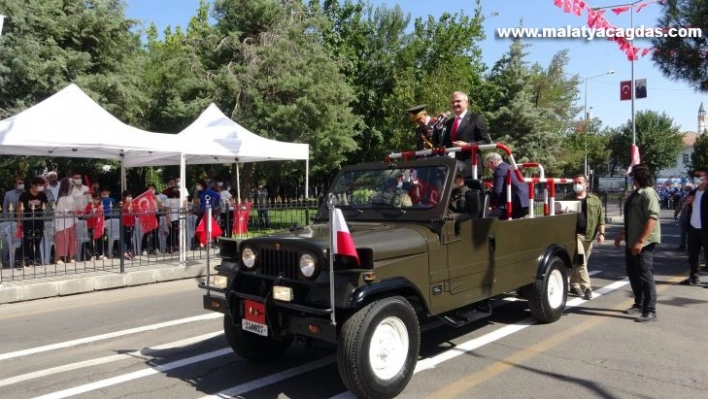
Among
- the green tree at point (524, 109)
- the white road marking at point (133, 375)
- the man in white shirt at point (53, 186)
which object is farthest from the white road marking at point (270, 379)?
the green tree at point (524, 109)

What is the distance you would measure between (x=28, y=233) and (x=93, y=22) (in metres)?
12.7

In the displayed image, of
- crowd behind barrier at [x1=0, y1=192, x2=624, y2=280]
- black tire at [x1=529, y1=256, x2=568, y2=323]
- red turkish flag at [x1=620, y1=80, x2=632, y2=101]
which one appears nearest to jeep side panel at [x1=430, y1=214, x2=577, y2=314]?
black tire at [x1=529, y1=256, x2=568, y2=323]

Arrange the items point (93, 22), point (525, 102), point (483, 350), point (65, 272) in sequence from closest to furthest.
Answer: point (483, 350) → point (65, 272) → point (93, 22) → point (525, 102)

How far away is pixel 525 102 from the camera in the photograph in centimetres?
3172

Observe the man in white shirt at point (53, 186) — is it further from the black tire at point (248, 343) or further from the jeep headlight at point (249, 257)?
the jeep headlight at point (249, 257)

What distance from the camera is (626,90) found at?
95.2ft

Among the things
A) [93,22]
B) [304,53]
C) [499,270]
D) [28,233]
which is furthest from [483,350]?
[93,22]

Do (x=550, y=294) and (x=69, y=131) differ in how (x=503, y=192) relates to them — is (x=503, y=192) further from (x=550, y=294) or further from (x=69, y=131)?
(x=69, y=131)

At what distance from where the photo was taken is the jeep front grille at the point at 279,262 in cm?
447

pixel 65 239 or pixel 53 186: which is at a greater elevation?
pixel 53 186

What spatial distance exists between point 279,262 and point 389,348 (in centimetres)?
112

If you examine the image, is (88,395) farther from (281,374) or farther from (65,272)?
(65,272)

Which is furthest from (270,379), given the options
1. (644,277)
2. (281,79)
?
(281,79)

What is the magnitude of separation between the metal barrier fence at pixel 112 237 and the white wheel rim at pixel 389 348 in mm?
5381
